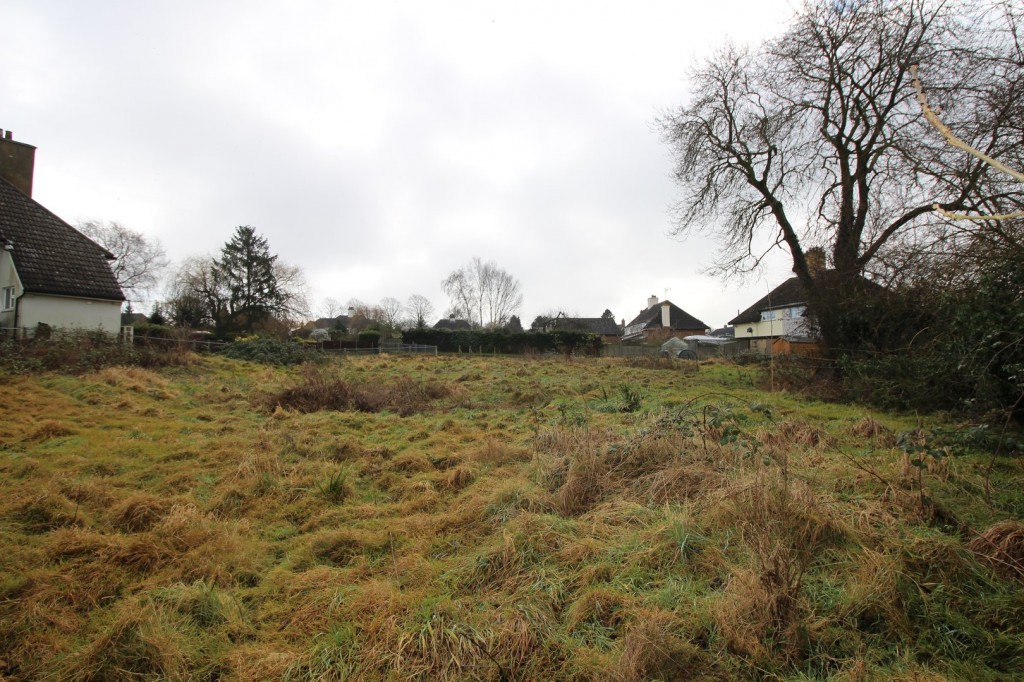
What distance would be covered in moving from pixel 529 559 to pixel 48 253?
2583 cm

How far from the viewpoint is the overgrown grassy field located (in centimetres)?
290

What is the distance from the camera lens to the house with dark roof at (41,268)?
749 inches

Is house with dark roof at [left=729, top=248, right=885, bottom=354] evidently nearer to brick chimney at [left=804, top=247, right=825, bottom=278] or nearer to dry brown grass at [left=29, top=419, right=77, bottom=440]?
brick chimney at [left=804, top=247, right=825, bottom=278]

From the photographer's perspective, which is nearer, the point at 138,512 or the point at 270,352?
the point at 138,512

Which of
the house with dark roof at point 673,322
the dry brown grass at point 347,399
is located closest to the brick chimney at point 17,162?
the dry brown grass at point 347,399

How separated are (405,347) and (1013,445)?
113 feet

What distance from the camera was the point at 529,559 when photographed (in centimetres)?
408

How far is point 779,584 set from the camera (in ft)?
10.2

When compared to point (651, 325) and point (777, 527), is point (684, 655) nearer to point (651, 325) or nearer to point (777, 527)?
point (777, 527)

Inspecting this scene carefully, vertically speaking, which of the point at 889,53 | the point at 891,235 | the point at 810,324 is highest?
the point at 889,53

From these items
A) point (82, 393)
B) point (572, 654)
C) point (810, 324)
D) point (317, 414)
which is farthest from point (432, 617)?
point (810, 324)

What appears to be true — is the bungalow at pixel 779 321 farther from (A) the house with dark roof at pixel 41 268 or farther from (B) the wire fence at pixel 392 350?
(A) the house with dark roof at pixel 41 268

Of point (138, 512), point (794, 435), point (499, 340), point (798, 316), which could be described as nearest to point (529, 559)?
point (138, 512)

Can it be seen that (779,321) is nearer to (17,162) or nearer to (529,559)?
(529,559)
